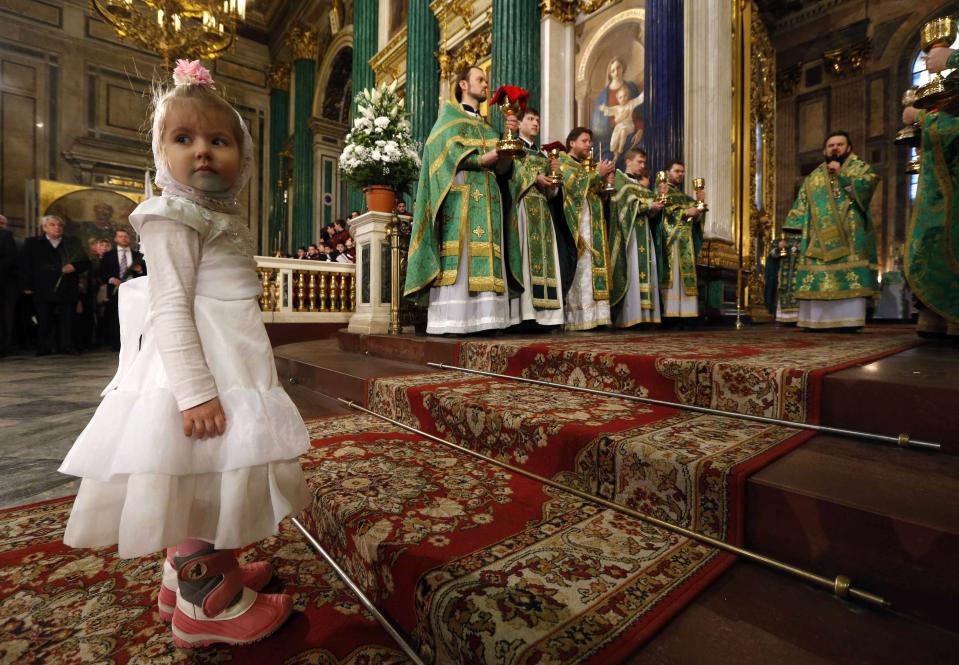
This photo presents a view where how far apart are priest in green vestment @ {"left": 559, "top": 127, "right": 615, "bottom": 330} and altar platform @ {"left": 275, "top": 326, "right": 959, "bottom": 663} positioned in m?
2.62

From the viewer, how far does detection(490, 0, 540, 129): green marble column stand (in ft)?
22.9

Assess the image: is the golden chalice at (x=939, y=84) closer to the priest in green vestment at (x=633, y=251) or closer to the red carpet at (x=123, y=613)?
the red carpet at (x=123, y=613)

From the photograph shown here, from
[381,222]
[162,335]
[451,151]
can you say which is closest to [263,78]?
[381,222]

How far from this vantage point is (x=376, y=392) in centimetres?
282

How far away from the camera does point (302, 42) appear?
14.3 metres

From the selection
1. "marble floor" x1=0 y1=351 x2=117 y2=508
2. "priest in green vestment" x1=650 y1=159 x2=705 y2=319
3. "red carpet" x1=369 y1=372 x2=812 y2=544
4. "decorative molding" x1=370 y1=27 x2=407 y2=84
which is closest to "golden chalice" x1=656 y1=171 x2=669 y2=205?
"priest in green vestment" x1=650 y1=159 x2=705 y2=319

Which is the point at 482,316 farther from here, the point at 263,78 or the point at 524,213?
the point at 263,78

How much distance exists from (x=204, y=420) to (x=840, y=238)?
538cm

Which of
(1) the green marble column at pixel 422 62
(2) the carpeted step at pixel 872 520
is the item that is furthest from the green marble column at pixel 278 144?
(2) the carpeted step at pixel 872 520

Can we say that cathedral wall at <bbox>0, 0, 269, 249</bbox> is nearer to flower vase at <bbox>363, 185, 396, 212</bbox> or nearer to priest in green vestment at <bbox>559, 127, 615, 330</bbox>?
flower vase at <bbox>363, 185, 396, 212</bbox>

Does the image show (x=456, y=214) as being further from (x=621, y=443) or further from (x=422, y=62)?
(x=422, y=62)

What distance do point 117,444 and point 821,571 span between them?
5.27 feet

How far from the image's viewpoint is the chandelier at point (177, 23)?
794 cm

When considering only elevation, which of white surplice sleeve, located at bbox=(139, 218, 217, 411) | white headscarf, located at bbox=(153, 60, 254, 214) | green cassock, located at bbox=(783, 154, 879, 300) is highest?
green cassock, located at bbox=(783, 154, 879, 300)
